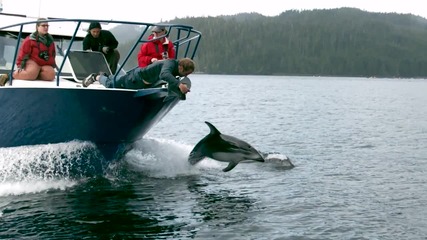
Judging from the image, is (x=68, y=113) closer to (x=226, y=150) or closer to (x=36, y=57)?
(x=36, y=57)

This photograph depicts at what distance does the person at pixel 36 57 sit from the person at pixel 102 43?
1.20 meters

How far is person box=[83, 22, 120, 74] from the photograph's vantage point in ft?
44.9

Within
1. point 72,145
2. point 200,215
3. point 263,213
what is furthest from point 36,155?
point 263,213

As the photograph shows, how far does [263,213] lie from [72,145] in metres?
4.36

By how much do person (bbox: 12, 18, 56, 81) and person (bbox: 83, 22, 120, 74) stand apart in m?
1.20

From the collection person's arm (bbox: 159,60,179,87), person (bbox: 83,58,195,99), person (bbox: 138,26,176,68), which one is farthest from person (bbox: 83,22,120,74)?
person's arm (bbox: 159,60,179,87)

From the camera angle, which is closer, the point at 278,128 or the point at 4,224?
the point at 4,224

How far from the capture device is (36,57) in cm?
1252

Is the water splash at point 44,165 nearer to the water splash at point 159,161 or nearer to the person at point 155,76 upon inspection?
the person at point 155,76

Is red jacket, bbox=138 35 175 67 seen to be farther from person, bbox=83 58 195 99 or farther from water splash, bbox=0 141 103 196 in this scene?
water splash, bbox=0 141 103 196

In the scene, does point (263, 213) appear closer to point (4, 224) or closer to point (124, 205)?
point (124, 205)

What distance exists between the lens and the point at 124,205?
1178cm

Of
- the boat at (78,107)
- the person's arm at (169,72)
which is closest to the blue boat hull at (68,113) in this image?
the boat at (78,107)

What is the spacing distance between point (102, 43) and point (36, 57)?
1878 millimetres
